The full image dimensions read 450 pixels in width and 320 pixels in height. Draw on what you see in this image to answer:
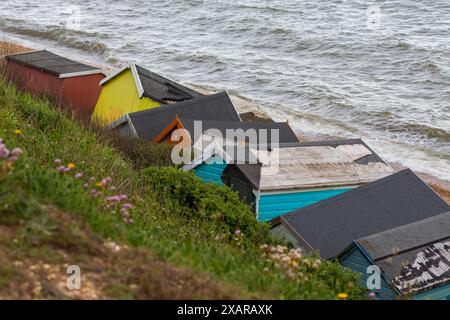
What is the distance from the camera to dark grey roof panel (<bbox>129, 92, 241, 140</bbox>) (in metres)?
16.5

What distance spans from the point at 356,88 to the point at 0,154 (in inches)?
1261

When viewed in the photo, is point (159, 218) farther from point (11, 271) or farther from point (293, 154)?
point (293, 154)

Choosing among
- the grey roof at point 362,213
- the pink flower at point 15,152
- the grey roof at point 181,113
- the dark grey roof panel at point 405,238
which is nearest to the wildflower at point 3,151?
the pink flower at point 15,152

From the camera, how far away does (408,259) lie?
9609 millimetres

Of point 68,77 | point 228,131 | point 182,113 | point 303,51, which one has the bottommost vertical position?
point 303,51

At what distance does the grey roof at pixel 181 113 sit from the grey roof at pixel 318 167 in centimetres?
370

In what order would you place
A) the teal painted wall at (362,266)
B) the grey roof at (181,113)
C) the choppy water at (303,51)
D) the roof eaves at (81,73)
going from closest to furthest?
1. the teal painted wall at (362,266)
2. the grey roof at (181,113)
3. the roof eaves at (81,73)
4. the choppy water at (303,51)

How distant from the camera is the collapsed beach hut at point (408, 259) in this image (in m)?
9.32

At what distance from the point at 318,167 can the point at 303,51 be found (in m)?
31.9

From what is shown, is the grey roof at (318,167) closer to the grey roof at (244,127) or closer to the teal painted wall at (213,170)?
the teal painted wall at (213,170)

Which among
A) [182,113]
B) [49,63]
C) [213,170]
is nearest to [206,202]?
[213,170]

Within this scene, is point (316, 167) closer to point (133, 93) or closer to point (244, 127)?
point (244, 127)

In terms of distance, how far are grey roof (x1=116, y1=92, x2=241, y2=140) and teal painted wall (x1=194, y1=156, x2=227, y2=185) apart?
326 cm

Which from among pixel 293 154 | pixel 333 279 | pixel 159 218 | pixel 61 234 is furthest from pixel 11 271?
pixel 293 154
